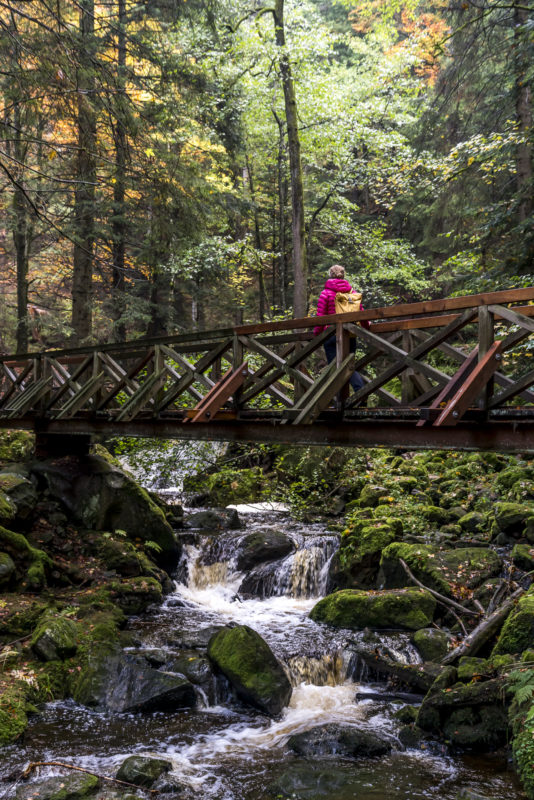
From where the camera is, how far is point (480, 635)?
7742 mm

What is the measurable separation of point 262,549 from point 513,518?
4.71m

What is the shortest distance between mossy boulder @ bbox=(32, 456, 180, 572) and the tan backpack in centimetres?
640

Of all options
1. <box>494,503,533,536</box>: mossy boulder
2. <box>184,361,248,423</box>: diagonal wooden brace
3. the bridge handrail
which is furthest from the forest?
<box>494,503,533,536</box>: mossy boulder

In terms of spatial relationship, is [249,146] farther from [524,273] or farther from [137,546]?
[137,546]

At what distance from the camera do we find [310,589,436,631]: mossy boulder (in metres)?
9.05

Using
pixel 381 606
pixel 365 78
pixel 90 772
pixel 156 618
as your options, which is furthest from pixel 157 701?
pixel 365 78

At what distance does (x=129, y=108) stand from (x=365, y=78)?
66.3 feet

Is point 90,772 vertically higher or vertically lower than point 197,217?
lower

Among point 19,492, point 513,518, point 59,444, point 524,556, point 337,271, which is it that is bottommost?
point 524,556

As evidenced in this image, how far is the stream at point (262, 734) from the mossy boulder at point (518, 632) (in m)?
1.36

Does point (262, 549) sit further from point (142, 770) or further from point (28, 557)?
point (142, 770)

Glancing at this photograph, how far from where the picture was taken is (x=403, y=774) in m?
6.02

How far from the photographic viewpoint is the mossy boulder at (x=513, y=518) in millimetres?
10453

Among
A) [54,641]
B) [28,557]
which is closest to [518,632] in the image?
[54,641]
